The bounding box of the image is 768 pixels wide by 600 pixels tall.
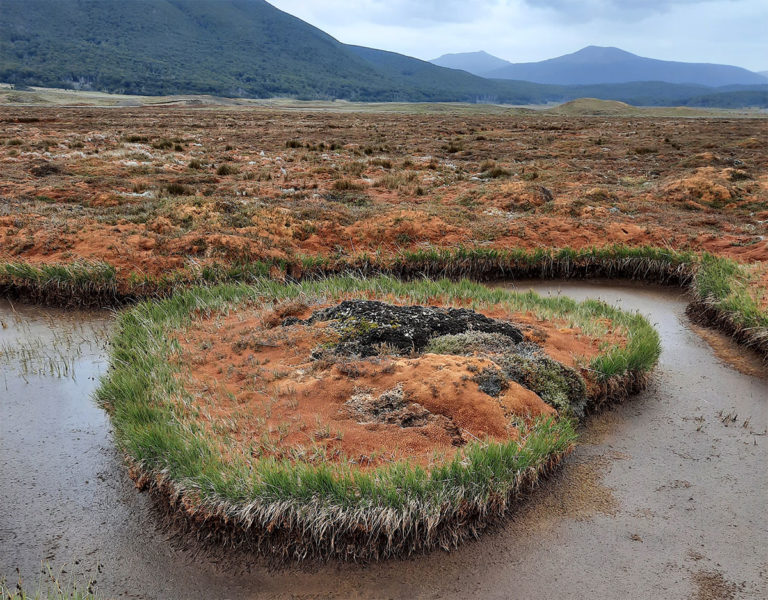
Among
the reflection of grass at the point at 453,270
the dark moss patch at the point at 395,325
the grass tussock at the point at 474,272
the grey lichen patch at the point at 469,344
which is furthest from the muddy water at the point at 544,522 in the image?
the reflection of grass at the point at 453,270

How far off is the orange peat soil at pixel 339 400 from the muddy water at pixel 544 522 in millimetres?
755

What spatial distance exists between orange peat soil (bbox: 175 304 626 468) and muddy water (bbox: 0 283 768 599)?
75 centimetres

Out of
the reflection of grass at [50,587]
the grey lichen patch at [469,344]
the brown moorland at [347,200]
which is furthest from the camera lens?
the brown moorland at [347,200]

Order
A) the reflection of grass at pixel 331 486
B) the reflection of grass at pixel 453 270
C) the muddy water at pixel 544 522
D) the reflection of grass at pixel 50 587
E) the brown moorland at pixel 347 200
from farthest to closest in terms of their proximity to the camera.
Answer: the brown moorland at pixel 347 200, the reflection of grass at pixel 453 270, the reflection of grass at pixel 331 486, the muddy water at pixel 544 522, the reflection of grass at pixel 50 587

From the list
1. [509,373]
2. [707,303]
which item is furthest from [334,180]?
[509,373]

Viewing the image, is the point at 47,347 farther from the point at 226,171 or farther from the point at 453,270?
the point at 226,171

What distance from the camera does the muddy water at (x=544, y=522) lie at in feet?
12.8

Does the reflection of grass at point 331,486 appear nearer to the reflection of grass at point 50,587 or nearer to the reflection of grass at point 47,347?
the reflection of grass at point 50,587

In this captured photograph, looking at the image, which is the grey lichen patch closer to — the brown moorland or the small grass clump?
the brown moorland

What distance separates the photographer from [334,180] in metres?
18.5

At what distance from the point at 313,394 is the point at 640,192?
46.8 feet

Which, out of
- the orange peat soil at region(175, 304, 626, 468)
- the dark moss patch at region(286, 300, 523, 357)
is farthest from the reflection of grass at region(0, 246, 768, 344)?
the orange peat soil at region(175, 304, 626, 468)

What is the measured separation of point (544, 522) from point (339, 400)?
6.57 ft

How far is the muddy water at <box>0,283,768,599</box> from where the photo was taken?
153 inches
